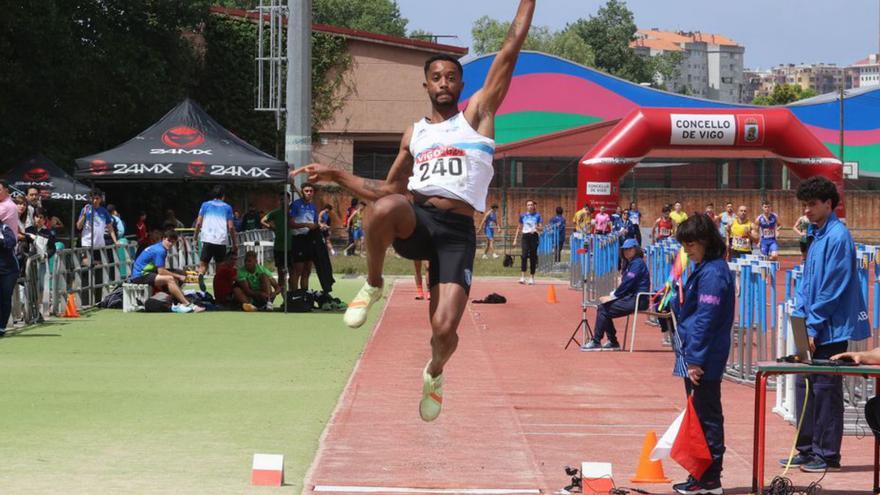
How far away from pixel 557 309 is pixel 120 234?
9.37m

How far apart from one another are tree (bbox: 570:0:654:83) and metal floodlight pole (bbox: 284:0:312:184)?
382ft

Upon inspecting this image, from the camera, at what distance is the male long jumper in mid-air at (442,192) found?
8.34m

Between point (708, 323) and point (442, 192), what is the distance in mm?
2025

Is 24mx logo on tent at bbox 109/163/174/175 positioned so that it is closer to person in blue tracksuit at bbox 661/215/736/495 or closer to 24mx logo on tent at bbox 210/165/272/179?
24mx logo on tent at bbox 210/165/272/179

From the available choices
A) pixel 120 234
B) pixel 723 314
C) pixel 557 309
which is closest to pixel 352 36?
pixel 120 234

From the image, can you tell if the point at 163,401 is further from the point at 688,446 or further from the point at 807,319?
the point at 807,319

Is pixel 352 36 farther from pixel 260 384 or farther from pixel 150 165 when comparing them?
pixel 260 384

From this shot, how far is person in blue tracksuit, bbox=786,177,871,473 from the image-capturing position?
372 inches

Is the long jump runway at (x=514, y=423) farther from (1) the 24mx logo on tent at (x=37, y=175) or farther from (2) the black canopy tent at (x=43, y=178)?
(1) the 24mx logo on tent at (x=37, y=175)

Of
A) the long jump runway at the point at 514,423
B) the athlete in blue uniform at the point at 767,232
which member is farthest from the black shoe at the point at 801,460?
the athlete in blue uniform at the point at 767,232

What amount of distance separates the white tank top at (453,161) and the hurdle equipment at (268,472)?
1.83 metres

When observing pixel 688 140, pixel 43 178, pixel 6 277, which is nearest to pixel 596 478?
pixel 6 277

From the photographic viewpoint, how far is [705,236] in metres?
9.20

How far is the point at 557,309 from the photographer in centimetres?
2472
